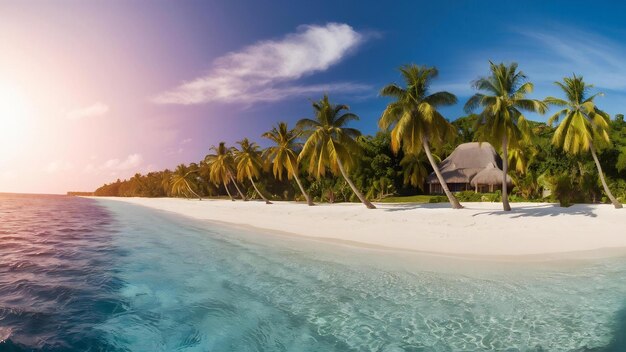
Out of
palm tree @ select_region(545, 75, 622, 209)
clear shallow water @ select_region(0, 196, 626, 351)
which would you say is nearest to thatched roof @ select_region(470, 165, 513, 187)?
palm tree @ select_region(545, 75, 622, 209)

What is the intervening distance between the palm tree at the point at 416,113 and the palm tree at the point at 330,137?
499cm

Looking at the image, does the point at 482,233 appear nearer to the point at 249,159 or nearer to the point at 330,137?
the point at 330,137

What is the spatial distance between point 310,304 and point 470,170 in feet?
127

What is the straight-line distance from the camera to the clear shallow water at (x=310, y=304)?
5.25 m

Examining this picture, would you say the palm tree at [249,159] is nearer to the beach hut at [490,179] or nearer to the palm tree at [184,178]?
the beach hut at [490,179]

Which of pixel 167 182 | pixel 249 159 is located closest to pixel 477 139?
pixel 249 159

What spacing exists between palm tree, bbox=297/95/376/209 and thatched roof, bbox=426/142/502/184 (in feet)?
59.8

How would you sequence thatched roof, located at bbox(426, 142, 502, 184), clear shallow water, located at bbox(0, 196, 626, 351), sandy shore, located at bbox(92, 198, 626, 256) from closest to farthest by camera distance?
clear shallow water, located at bbox(0, 196, 626, 351), sandy shore, located at bbox(92, 198, 626, 256), thatched roof, located at bbox(426, 142, 502, 184)

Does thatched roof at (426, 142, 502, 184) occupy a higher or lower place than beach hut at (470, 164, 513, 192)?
higher

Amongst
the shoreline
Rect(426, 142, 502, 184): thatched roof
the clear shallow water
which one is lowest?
the clear shallow water

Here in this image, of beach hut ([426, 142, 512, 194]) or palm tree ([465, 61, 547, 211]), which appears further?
beach hut ([426, 142, 512, 194])

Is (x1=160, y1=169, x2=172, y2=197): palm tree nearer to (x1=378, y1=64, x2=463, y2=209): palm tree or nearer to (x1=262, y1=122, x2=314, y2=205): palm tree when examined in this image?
(x1=262, y1=122, x2=314, y2=205): palm tree

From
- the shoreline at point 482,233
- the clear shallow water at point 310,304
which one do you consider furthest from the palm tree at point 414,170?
the clear shallow water at point 310,304

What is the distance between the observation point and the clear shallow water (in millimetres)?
5250
